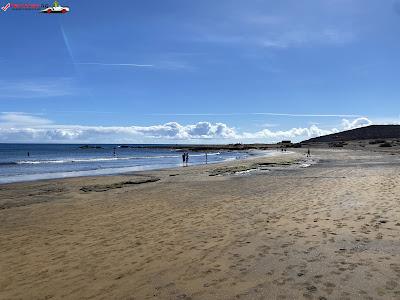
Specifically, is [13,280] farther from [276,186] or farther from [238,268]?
[276,186]

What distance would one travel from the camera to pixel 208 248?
9727 millimetres

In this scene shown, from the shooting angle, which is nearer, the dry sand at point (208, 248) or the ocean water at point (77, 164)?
the dry sand at point (208, 248)

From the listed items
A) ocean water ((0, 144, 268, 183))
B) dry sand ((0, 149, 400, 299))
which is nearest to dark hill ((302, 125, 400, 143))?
ocean water ((0, 144, 268, 183))

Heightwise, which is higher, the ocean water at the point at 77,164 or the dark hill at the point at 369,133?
the dark hill at the point at 369,133

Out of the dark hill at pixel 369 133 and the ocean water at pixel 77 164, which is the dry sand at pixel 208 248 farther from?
the dark hill at pixel 369 133

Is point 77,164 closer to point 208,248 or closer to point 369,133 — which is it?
point 208,248

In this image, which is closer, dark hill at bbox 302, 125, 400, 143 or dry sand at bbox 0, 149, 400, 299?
dry sand at bbox 0, 149, 400, 299

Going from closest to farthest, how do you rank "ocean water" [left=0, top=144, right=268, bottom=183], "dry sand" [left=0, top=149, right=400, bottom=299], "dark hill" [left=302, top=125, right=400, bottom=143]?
"dry sand" [left=0, top=149, right=400, bottom=299]
"ocean water" [left=0, top=144, right=268, bottom=183]
"dark hill" [left=302, top=125, right=400, bottom=143]

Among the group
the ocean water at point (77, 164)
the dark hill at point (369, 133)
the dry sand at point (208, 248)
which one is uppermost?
the dark hill at point (369, 133)

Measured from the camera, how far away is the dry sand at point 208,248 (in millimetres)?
7090

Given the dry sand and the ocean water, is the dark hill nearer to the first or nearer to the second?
the ocean water

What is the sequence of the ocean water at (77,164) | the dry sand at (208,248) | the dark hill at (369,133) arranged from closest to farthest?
the dry sand at (208,248) → the ocean water at (77,164) → the dark hill at (369,133)

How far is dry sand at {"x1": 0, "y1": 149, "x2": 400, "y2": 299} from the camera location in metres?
7.09

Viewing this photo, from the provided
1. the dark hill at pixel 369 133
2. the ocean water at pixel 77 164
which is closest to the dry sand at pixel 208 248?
the ocean water at pixel 77 164
